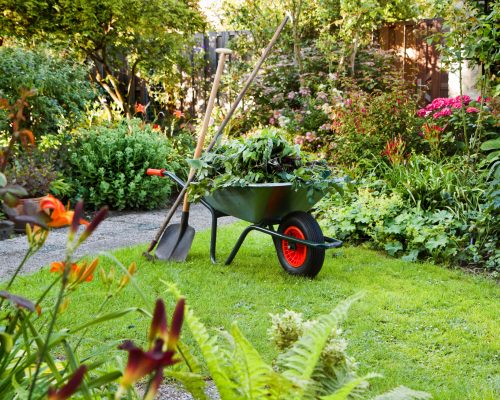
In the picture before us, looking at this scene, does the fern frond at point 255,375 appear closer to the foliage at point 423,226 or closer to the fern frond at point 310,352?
the fern frond at point 310,352

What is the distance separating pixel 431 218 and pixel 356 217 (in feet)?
1.82

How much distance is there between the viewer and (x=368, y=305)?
134 inches

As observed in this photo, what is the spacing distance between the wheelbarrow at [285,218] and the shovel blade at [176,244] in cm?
18

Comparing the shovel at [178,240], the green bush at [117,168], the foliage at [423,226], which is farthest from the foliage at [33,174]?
the foliage at [423,226]

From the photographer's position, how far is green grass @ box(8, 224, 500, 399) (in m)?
2.61

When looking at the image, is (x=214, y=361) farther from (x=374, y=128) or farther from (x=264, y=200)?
(x=374, y=128)

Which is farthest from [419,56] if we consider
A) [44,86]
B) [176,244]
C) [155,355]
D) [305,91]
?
[155,355]

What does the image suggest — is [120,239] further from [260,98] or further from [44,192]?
[260,98]

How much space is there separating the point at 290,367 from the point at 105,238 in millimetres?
4021

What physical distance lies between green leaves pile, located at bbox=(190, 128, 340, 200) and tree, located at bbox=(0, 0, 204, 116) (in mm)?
4005

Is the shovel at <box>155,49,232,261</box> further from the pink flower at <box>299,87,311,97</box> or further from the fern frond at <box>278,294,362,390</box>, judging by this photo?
the pink flower at <box>299,87,311,97</box>

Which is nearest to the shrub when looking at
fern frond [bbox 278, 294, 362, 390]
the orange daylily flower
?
fern frond [bbox 278, 294, 362, 390]

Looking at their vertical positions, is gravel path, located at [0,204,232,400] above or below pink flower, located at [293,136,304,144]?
below

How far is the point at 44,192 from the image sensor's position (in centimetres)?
568
